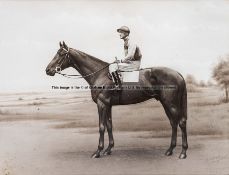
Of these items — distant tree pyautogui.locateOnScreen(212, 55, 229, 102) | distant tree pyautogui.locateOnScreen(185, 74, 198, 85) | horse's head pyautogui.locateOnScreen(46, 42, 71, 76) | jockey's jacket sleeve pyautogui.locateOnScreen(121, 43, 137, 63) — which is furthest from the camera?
distant tree pyautogui.locateOnScreen(212, 55, 229, 102)

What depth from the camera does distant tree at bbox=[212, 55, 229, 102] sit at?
14.3ft

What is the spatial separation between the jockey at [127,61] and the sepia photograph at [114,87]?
0.03 feet

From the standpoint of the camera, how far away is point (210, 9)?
4461 mm

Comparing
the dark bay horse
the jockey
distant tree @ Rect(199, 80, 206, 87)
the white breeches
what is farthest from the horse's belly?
distant tree @ Rect(199, 80, 206, 87)

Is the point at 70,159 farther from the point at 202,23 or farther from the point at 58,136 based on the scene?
the point at 202,23

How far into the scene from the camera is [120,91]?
408cm

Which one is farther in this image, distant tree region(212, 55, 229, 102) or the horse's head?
distant tree region(212, 55, 229, 102)

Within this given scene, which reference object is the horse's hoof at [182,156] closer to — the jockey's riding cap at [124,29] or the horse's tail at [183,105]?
the horse's tail at [183,105]

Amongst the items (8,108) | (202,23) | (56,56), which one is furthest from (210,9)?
(8,108)

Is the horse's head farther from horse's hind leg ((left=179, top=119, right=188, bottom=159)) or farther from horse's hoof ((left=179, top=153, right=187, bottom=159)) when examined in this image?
horse's hoof ((left=179, top=153, right=187, bottom=159))

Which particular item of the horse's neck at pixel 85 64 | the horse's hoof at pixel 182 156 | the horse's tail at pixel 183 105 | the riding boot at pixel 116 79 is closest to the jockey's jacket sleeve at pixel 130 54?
the riding boot at pixel 116 79

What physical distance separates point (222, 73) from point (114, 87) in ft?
3.88

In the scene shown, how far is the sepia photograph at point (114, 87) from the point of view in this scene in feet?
13.3

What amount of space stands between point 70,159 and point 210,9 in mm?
2157
